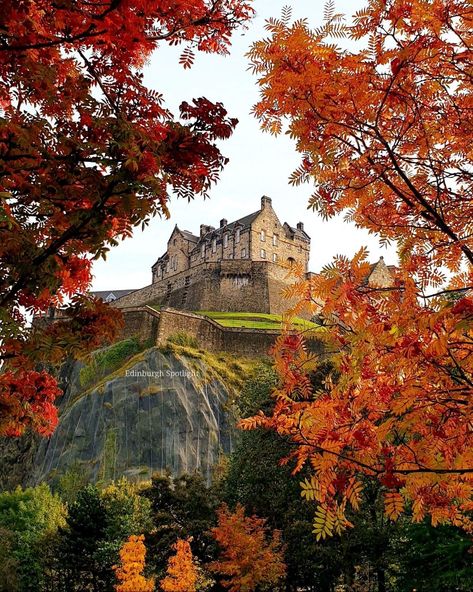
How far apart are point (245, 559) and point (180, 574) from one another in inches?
89.6

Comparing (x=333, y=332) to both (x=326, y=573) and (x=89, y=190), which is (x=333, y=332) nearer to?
(x=89, y=190)

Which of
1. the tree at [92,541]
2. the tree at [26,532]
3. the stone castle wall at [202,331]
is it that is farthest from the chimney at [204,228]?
the tree at [92,541]

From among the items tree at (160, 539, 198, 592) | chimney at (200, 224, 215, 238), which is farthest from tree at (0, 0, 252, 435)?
chimney at (200, 224, 215, 238)

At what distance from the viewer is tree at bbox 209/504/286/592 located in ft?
56.5

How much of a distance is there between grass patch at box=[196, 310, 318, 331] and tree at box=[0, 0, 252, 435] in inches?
1670

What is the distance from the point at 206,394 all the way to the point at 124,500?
15390 mm

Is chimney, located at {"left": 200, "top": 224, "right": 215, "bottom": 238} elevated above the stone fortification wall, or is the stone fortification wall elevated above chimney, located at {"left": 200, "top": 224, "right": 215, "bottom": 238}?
chimney, located at {"left": 200, "top": 224, "right": 215, "bottom": 238}

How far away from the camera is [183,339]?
4519cm

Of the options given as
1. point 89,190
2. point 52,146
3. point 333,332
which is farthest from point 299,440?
point 52,146

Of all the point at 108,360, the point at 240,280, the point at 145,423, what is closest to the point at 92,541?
the point at 145,423

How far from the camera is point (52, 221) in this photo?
5320mm

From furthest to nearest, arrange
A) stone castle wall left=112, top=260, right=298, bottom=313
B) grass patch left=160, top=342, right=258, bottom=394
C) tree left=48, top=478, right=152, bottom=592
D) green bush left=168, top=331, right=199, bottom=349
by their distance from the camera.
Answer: stone castle wall left=112, top=260, right=298, bottom=313, green bush left=168, top=331, right=199, bottom=349, grass patch left=160, top=342, right=258, bottom=394, tree left=48, top=478, right=152, bottom=592

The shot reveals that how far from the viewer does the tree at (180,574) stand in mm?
14828

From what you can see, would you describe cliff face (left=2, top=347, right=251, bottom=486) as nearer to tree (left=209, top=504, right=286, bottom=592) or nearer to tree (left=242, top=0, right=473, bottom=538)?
tree (left=209, top=504, right=286, bottom=592)
